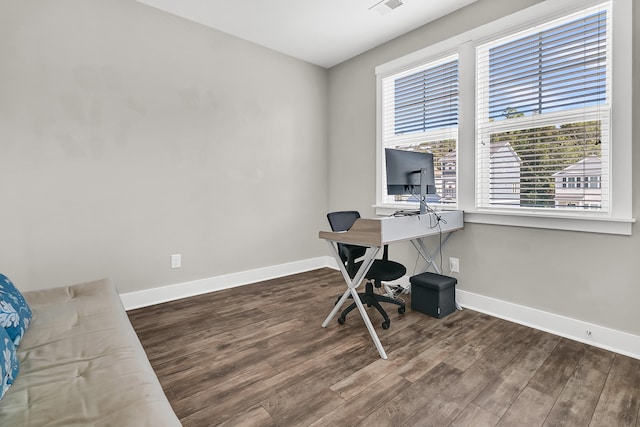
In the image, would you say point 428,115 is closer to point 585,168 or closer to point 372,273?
point 585,168

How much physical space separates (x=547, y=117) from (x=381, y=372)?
222 cm

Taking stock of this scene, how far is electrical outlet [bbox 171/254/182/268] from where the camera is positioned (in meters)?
3.18

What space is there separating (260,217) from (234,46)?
6.29 ft

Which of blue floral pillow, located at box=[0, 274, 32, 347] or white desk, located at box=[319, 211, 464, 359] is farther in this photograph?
white desk, located at box=[319, 211, 464, 359]

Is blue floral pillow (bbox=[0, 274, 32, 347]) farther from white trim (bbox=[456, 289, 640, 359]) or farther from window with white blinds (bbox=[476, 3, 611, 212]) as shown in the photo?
window with white blinds (bbox=[476, 3, 611, 212])

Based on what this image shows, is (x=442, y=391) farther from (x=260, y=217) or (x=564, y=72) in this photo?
(x=260, y=217)

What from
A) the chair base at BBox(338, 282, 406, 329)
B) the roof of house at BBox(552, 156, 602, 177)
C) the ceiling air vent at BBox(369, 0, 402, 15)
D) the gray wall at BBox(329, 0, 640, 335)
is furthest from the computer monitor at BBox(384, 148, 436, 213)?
the ceiling air vent at BBox(369, 0, 402, 15)

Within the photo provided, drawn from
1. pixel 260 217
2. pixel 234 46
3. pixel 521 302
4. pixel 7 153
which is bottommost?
pixel 521 302

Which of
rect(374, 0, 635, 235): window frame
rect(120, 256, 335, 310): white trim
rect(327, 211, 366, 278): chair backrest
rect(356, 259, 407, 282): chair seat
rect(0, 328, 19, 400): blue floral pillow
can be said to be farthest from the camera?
rect(120, 256, 335, 310): white trim

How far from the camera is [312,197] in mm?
4371

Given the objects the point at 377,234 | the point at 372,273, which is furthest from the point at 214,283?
the point at 377,234

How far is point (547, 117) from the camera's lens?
2430 mm

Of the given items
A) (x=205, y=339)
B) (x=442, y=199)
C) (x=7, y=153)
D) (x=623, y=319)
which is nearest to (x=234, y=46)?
(x=7, y=153)

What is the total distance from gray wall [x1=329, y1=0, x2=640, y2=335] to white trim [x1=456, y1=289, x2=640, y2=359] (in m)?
0.04
